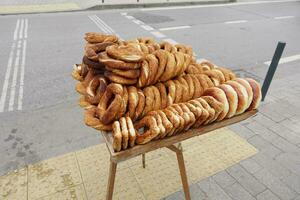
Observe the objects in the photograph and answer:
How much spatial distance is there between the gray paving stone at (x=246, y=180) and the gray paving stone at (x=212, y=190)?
14.0 inches

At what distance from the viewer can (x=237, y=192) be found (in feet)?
Result: 11.1

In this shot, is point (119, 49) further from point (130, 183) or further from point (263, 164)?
point (263, 164)

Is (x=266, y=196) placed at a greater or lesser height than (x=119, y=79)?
lesser

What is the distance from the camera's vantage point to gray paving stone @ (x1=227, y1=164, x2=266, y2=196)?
11.3 ft

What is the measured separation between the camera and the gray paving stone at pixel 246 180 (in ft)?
11.3

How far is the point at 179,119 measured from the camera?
1.99 meters

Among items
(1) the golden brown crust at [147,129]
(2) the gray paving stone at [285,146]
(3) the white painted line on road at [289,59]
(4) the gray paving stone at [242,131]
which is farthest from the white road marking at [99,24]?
(1) the golden brown crust at [147,129]

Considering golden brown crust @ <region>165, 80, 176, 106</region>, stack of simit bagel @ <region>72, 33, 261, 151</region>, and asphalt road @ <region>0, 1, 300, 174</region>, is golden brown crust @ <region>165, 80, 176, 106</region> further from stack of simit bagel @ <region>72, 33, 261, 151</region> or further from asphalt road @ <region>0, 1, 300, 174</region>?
asphalt road @ <region>0, 1, 300, 174</region>

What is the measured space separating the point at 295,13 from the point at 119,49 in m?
17.2

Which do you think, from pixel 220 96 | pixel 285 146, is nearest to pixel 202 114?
pixel 220 96

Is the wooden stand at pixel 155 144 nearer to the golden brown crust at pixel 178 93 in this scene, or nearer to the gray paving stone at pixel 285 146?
the golden brown crust at pixel 178 93

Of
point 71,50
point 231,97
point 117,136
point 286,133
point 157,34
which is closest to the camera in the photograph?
point 117,136

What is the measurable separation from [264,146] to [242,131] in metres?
0.49

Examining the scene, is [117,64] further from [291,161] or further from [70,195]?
[291,161]
